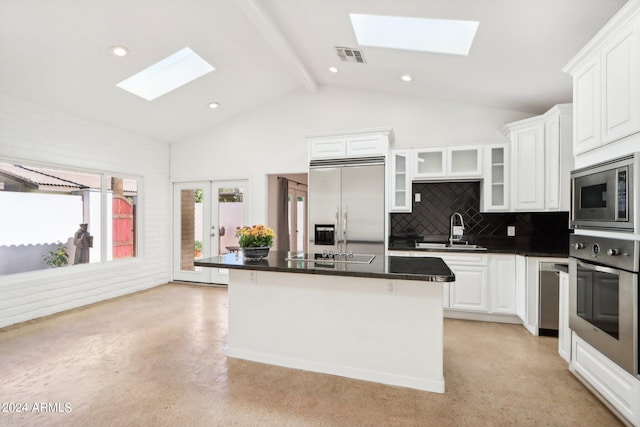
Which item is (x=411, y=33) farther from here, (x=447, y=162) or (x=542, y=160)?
(x=542, y=160)

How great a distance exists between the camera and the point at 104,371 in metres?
2.68

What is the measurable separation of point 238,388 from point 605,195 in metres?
2.84

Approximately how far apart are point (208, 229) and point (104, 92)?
2715 millimetres

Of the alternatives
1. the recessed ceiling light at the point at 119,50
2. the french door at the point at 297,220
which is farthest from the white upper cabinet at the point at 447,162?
the recessed ceiling light at the point at 119,50

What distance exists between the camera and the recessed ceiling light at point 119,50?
134 inches

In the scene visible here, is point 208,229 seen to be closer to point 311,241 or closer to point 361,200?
point 311,241

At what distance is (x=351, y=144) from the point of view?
4445 mm

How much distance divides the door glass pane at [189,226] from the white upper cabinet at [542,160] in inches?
202

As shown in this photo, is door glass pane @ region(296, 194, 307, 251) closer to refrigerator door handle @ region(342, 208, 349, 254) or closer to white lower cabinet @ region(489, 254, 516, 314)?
refrigerator door handle @ region(342, 208, 349, 254)

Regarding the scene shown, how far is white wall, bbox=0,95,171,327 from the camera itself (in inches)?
150

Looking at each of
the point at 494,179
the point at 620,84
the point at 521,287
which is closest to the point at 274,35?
the point at 620,84

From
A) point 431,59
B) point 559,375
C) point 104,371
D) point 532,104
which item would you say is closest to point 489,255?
point 559,375

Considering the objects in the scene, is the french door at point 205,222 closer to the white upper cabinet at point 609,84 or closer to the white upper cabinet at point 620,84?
the white upper cabinet at point 609,84

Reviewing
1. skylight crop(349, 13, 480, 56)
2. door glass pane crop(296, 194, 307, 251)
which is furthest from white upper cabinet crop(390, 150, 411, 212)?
door glass pane crop(296, 194, 307, 251)
